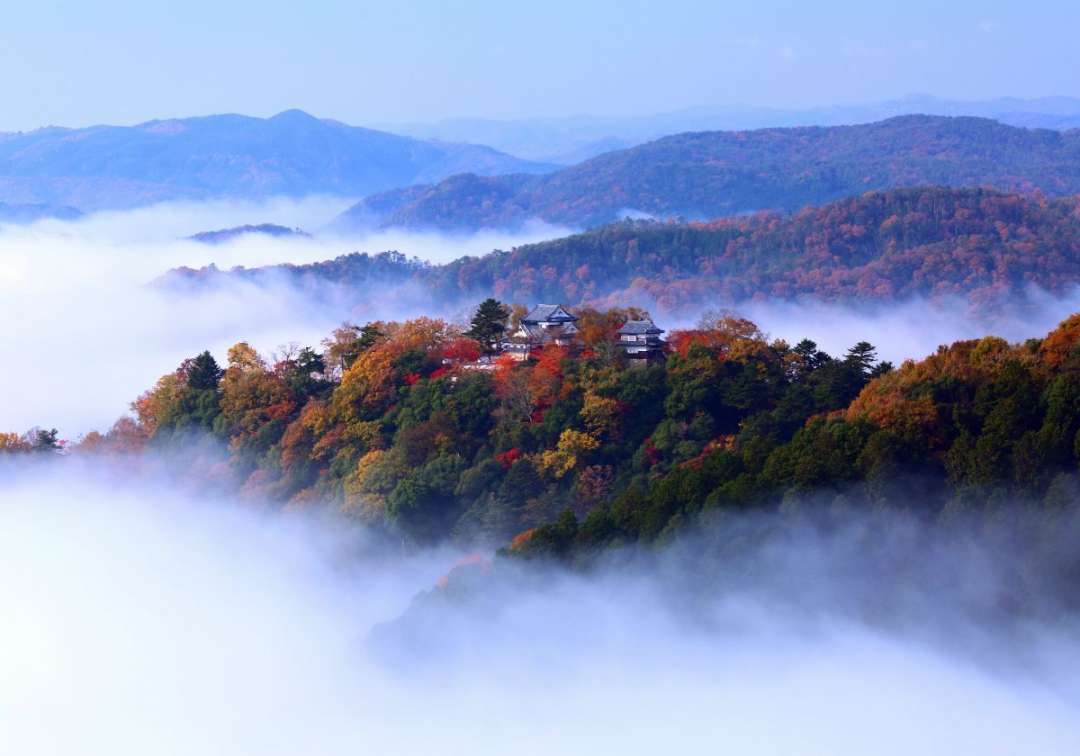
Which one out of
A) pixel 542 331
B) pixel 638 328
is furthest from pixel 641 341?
pixel 542 331

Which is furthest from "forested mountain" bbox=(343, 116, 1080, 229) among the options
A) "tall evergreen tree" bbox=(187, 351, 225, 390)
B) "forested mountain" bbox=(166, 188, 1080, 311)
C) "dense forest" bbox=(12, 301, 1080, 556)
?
"dense forest" bbox=(12, 301, 1080, 556)

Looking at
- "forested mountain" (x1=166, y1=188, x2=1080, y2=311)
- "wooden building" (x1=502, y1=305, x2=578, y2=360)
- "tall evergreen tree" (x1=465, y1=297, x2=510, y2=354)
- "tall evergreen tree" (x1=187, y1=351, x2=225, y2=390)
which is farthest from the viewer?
"forested mountain" (x1=166, y1=188, x2=1080, y2=311)

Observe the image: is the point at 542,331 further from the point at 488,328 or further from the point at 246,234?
the point at 246,234

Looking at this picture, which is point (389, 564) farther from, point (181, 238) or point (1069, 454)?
point (181, 238)

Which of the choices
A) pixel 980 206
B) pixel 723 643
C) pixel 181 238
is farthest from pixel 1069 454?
pixel 181 238

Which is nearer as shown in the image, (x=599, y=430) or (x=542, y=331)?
(x=599, y=430)

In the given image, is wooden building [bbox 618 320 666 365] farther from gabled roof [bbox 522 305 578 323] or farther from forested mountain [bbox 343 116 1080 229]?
forested mountain [bbox 343 116 1080 229]

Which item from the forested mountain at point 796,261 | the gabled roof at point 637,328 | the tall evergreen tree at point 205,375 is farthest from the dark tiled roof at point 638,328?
the forested mountain at point 796,261
